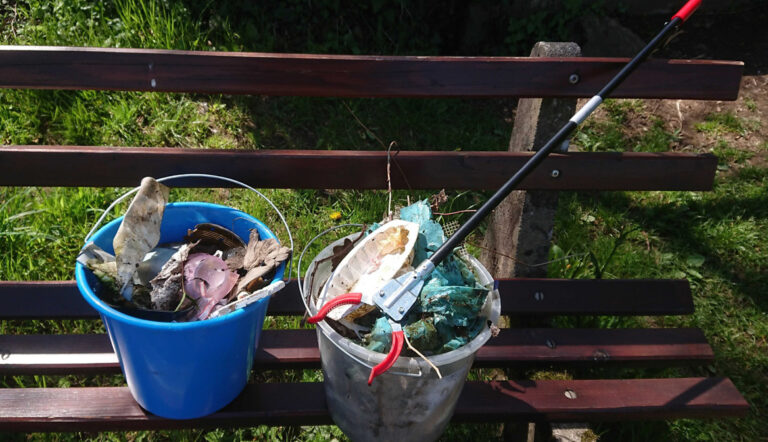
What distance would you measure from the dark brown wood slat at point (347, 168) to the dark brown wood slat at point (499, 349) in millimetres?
497

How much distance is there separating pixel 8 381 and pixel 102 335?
633mm

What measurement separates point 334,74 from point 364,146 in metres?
1.49

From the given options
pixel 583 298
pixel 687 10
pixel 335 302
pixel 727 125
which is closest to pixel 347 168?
pixel 335 302

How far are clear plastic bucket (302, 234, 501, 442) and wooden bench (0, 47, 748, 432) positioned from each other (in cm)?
17

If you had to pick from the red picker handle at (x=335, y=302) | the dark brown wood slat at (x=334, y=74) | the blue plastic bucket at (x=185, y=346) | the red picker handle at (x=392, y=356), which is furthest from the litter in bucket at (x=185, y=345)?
the dark brown wood slat at (x=334, y=74)

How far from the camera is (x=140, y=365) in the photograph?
166 centimetres

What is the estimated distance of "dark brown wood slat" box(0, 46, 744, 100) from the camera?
197cm

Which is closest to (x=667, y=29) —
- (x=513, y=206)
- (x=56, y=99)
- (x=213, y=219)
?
(x=513, y=206)

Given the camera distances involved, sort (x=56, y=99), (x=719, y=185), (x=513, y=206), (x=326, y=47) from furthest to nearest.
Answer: (x=326, y=47)
(x=719, y=185)
(x=56, y=99)
(x=513, y=206)

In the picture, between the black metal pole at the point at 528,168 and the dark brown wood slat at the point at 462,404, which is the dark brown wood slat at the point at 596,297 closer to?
the dark brown wood slat at the point at 462,404

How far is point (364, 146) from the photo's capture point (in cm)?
354

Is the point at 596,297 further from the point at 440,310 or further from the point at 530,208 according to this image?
the point at 440,310

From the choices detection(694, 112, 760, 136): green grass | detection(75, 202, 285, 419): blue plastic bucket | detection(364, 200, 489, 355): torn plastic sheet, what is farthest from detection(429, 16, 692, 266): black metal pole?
detection(694, 112, 760, 136): green grass

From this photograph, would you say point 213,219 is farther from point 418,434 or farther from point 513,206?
point 513,206
